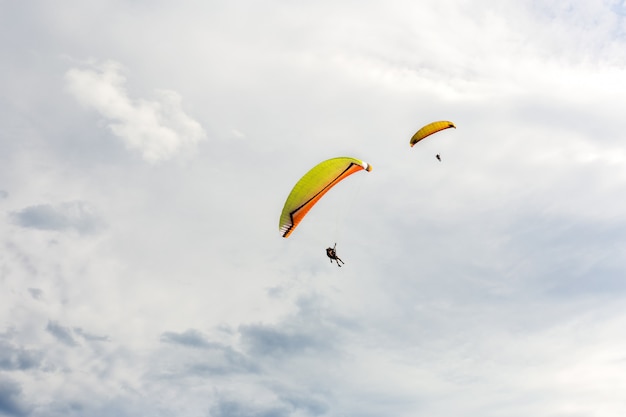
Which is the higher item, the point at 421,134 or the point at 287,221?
the point at 421,134

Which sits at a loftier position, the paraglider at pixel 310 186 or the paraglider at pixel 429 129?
the paraglider at pixel 429 129

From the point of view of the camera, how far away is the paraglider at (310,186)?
145ft

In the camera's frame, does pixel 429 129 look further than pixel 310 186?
Yes

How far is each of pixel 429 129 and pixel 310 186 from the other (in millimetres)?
21699

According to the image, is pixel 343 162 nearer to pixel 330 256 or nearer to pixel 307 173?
pixel 307 173

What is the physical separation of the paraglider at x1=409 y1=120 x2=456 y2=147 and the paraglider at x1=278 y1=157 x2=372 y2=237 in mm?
16097

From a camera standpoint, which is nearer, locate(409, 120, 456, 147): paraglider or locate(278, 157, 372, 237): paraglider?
locate(278, 157, 372, 237): paraglider

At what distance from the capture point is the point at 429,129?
60.1 m

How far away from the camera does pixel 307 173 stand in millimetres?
44125

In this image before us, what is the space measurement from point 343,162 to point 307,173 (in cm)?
325

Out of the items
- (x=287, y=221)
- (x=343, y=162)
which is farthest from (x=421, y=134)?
(x=287, y=221)

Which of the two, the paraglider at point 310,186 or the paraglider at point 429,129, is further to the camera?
the paraglider at point 429,129

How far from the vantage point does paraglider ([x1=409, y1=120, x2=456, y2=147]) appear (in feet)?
197

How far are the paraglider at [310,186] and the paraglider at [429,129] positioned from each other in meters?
16.1
